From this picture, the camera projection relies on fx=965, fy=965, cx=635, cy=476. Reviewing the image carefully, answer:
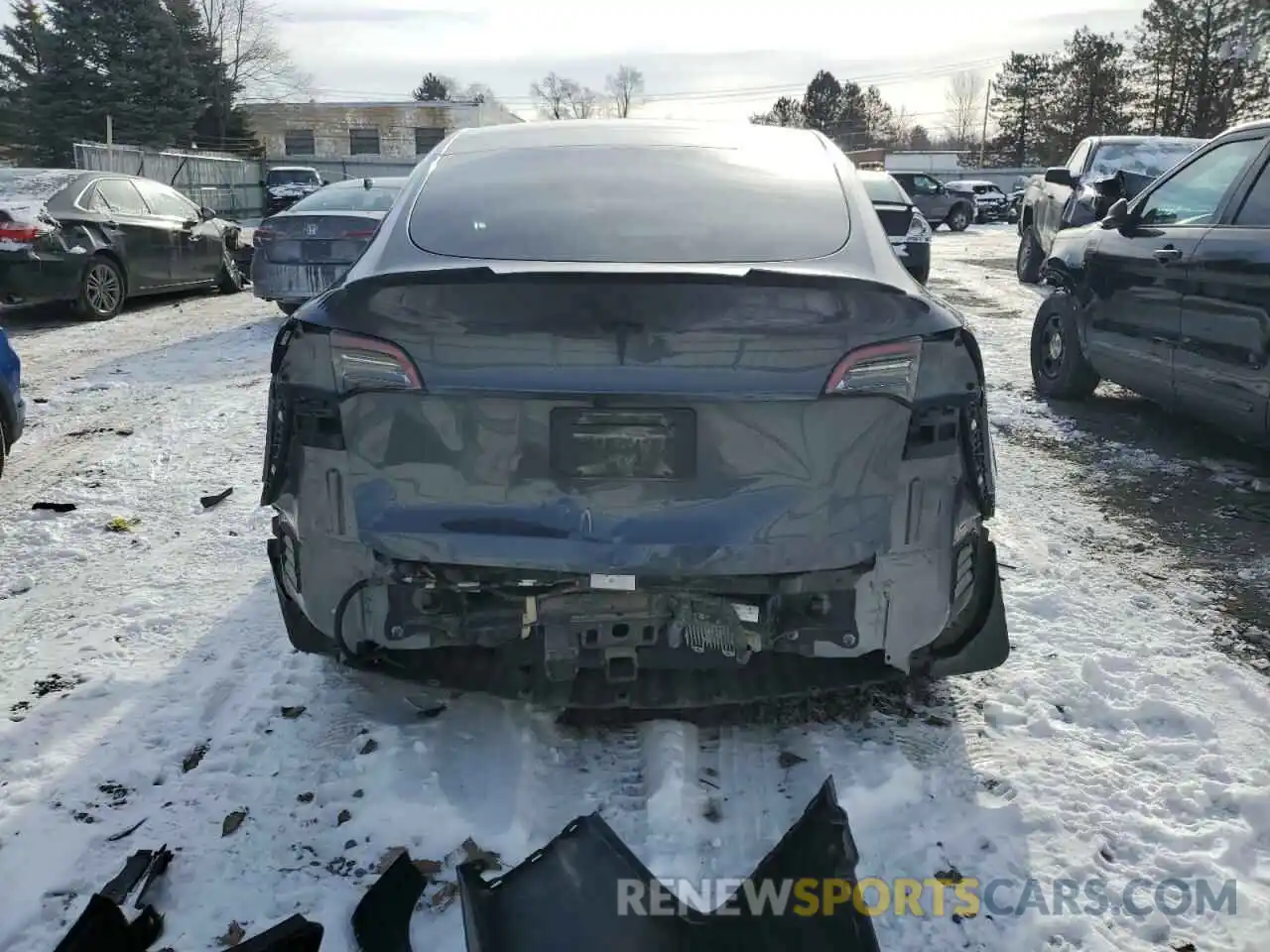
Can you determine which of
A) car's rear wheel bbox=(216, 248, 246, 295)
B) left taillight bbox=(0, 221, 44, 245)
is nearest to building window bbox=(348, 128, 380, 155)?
car's rear wheel bbox=(216, 248, 246, 295)

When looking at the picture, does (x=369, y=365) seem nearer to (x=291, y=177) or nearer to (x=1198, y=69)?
(x=291, y=177)

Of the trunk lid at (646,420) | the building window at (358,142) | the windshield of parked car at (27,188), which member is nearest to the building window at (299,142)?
the building window at (358,142)

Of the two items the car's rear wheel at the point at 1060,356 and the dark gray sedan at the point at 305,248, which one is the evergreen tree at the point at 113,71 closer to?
the dark gray sedan at the point at 305,248

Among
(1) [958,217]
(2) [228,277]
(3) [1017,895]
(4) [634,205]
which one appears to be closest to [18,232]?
(2) [228,277]

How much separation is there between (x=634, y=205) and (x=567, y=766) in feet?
5.42

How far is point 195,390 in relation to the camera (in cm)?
733

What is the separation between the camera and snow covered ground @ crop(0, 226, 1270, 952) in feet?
7.44

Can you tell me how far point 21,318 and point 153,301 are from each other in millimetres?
1772

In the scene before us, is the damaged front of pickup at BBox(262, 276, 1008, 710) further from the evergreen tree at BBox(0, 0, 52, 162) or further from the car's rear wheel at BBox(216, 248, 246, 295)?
the evergreen tree at BBox(0, 0, 52, 162)

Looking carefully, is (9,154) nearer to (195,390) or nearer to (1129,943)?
(195,390)

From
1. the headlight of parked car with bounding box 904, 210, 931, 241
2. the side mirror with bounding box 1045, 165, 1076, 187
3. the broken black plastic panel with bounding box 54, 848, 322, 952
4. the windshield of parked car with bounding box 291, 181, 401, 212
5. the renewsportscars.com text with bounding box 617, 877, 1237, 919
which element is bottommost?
the renewsportscars.com text with bounding box 617, 877, 1237, 919

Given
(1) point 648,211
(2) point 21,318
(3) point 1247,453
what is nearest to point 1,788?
(1) point 648,211

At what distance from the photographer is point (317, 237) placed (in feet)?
30.5

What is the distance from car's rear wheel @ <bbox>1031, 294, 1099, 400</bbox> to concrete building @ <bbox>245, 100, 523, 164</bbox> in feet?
186
